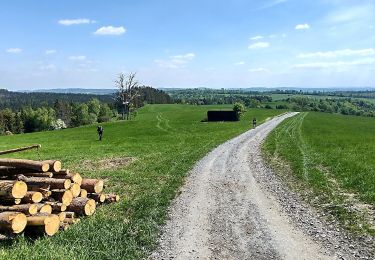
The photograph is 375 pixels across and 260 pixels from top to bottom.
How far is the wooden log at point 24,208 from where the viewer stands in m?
13.0

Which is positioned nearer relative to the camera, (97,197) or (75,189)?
(75,189)

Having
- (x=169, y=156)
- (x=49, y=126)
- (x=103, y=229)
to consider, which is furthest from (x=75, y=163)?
(x=49, y=126)

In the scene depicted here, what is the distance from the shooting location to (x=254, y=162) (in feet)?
94.7

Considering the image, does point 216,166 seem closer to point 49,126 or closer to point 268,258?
point 268,258

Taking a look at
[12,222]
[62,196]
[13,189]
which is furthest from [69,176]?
[12,222]

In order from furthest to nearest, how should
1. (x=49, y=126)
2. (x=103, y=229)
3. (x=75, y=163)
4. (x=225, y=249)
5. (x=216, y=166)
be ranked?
1. (x=49, y=126)
2. (x=75, y=163)
3. (x=216, y=166)
4. (x=103, y=229)
5. (x=225, y=249)

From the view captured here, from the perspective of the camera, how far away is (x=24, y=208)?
1310cm

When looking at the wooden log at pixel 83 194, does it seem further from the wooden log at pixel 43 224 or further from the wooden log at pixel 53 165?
the wooden log at pixel 43 224

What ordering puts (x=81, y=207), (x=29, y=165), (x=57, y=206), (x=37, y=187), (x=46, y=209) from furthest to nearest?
(x=29, y=165)
(x=81, y=207)
(x=37, y=187)
(x=57, y=206)
(x=46, y=209)

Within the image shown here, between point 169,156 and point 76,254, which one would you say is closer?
point 76,254

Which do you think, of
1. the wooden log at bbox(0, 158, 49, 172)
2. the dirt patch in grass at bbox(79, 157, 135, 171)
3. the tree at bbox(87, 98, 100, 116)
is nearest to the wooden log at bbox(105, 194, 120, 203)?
the wooden log at bbox(0, 158, 49, 172)

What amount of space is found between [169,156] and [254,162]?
778 centimetres

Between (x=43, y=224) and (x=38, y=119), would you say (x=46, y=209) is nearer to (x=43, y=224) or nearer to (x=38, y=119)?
(x=43, y=224)

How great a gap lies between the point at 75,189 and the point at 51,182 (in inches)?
45.2
